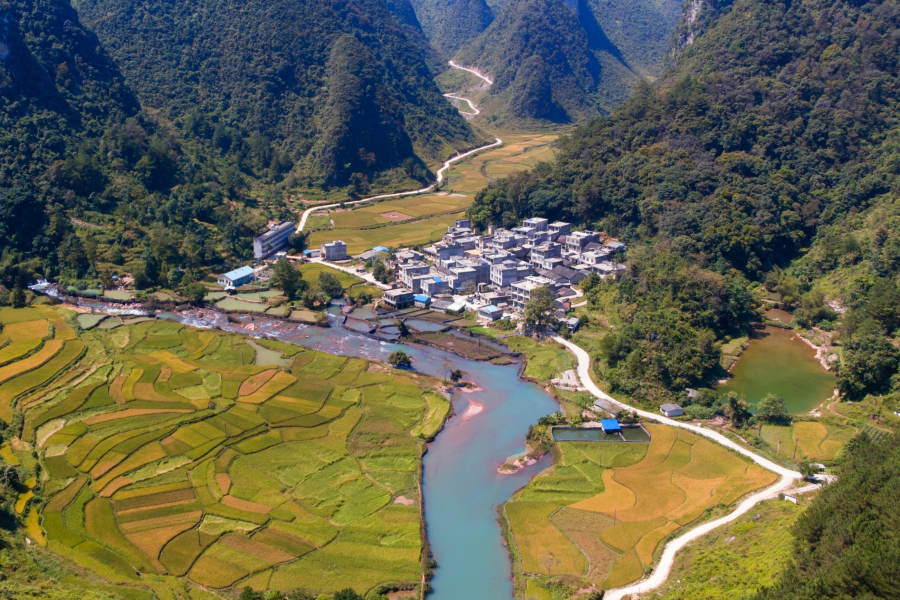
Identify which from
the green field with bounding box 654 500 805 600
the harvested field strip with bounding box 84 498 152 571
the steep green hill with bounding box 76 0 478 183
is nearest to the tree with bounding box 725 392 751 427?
the green field with bounding box 654 500 805 600

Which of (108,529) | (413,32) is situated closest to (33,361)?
(108,529)

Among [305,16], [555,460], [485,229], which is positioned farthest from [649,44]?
[555,460]

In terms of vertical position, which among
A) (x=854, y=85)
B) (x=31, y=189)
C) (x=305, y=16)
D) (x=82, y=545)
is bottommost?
(x=82, y=545)

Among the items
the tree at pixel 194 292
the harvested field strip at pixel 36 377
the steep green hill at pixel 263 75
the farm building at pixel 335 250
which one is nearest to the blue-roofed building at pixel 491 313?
the farm building at pixel 335 250

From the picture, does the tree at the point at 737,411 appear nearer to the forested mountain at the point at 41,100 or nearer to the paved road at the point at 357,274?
the paved road at the point at 357,274

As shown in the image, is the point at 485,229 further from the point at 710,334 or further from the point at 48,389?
the point at 48,389

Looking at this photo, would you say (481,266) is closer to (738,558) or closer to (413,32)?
(738,558)
